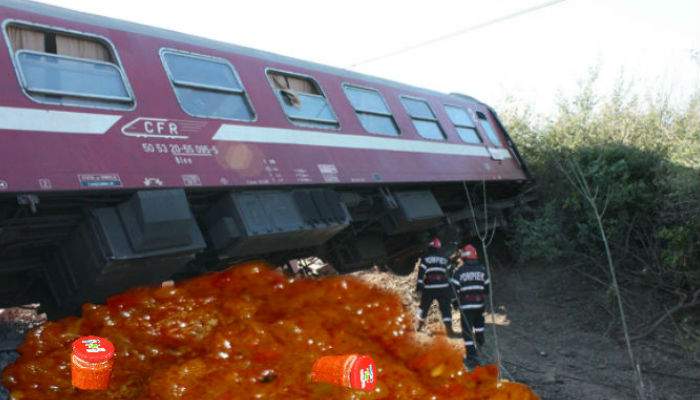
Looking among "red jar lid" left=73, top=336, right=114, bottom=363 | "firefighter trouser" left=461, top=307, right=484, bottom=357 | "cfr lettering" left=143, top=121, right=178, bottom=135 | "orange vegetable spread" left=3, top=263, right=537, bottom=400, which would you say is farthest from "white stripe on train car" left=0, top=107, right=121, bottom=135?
"firefighter trouser" left=461, top=307, right=484, bottom=357

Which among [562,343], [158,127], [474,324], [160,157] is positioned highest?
[158,127]

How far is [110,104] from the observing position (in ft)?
16.6

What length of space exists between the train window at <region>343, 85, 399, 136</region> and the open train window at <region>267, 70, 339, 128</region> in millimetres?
631

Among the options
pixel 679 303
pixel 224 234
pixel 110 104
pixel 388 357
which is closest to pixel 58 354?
pixel 224 234

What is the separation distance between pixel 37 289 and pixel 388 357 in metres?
3.94

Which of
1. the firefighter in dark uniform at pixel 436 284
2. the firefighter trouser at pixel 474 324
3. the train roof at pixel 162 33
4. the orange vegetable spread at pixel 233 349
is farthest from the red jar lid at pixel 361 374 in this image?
the firefighter in dark uniform at pixel 436 284

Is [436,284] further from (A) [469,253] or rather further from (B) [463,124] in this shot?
(B) [463,124]

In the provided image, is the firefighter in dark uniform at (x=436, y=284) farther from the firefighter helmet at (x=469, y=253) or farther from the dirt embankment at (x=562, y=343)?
the firefighter helmet at (x=469, y=253)

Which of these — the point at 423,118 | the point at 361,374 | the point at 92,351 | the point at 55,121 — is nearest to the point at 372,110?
the point at 423,118

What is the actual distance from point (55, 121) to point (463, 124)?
7714 millimetres

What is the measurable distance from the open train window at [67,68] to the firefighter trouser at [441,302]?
5.45 m

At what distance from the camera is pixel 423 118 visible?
9461 mm

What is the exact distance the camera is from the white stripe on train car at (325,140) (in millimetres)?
5994

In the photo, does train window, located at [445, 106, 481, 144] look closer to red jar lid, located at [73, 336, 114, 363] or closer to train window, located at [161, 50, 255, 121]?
train window, located at [161, 50, 255, 121]
